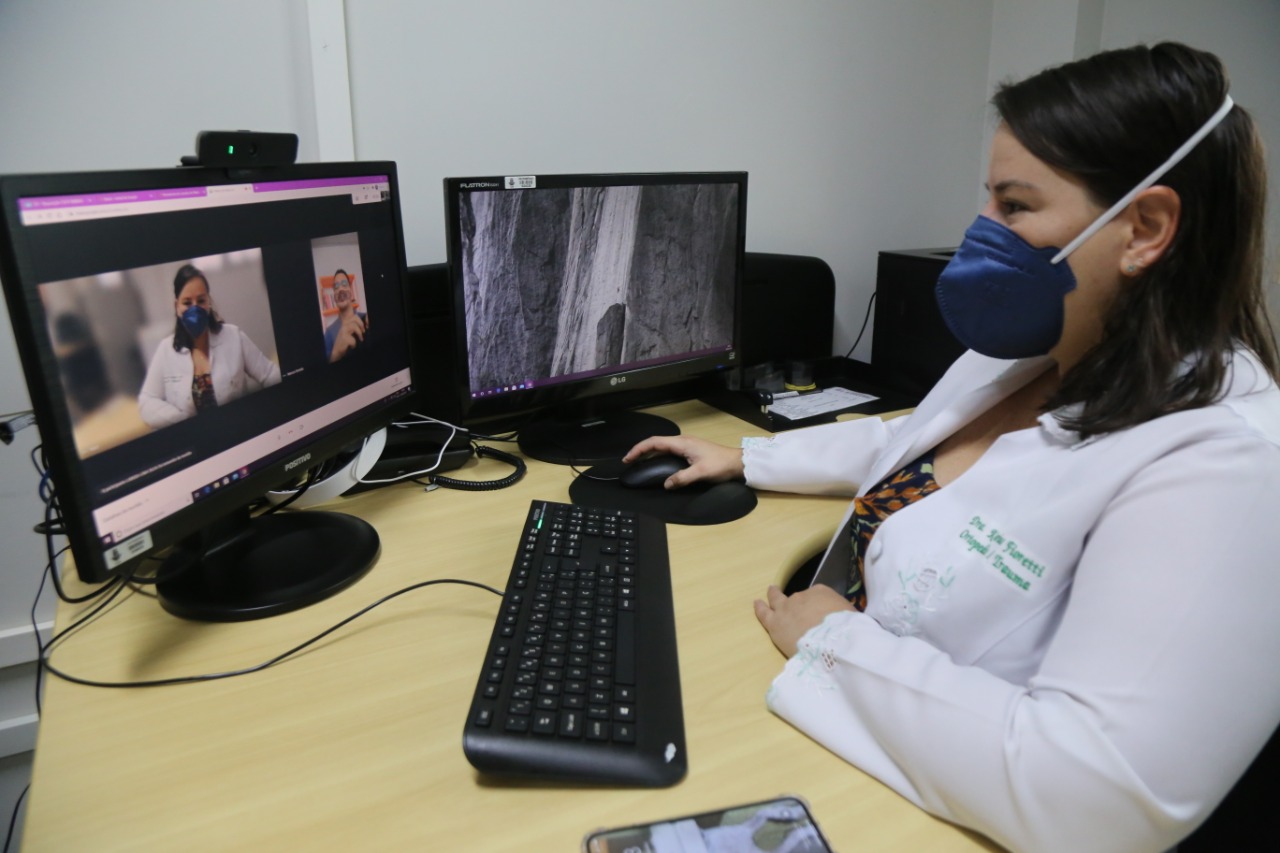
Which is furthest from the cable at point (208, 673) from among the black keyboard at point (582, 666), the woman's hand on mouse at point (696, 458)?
the woman's hand on mouse at point (696, 458)

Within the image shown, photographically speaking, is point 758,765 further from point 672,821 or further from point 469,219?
point 469,219

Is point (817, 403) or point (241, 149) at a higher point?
point (241, 149)

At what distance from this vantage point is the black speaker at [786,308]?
182 cm

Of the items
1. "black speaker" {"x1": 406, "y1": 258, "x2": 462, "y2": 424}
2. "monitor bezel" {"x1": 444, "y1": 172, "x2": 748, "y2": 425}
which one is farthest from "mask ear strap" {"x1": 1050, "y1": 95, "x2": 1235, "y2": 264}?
"black speaker" {"x1": 406, "y1": 258, "x2": 462, "y2": 424}

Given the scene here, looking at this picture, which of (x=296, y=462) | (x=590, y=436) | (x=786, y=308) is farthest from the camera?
(x=786, y=308)

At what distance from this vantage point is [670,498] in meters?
1.28

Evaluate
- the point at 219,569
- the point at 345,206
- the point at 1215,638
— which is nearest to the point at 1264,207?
the point at 1215,638

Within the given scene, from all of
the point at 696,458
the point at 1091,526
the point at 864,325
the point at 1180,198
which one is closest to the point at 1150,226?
the point at 1180,198

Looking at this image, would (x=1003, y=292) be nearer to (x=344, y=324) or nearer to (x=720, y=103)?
(x=344, y=324)

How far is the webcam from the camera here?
0.86m

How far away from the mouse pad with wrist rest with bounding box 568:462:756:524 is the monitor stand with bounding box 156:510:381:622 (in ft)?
1.10

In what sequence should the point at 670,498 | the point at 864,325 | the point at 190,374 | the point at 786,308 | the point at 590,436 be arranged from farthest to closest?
the point at 864,325 → the point at 786,308 → the point at 590,436 → the point at 670,498 → the point at 190,374

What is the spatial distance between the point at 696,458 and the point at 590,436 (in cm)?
26

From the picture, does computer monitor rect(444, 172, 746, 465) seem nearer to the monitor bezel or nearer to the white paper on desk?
the monitor bezel
